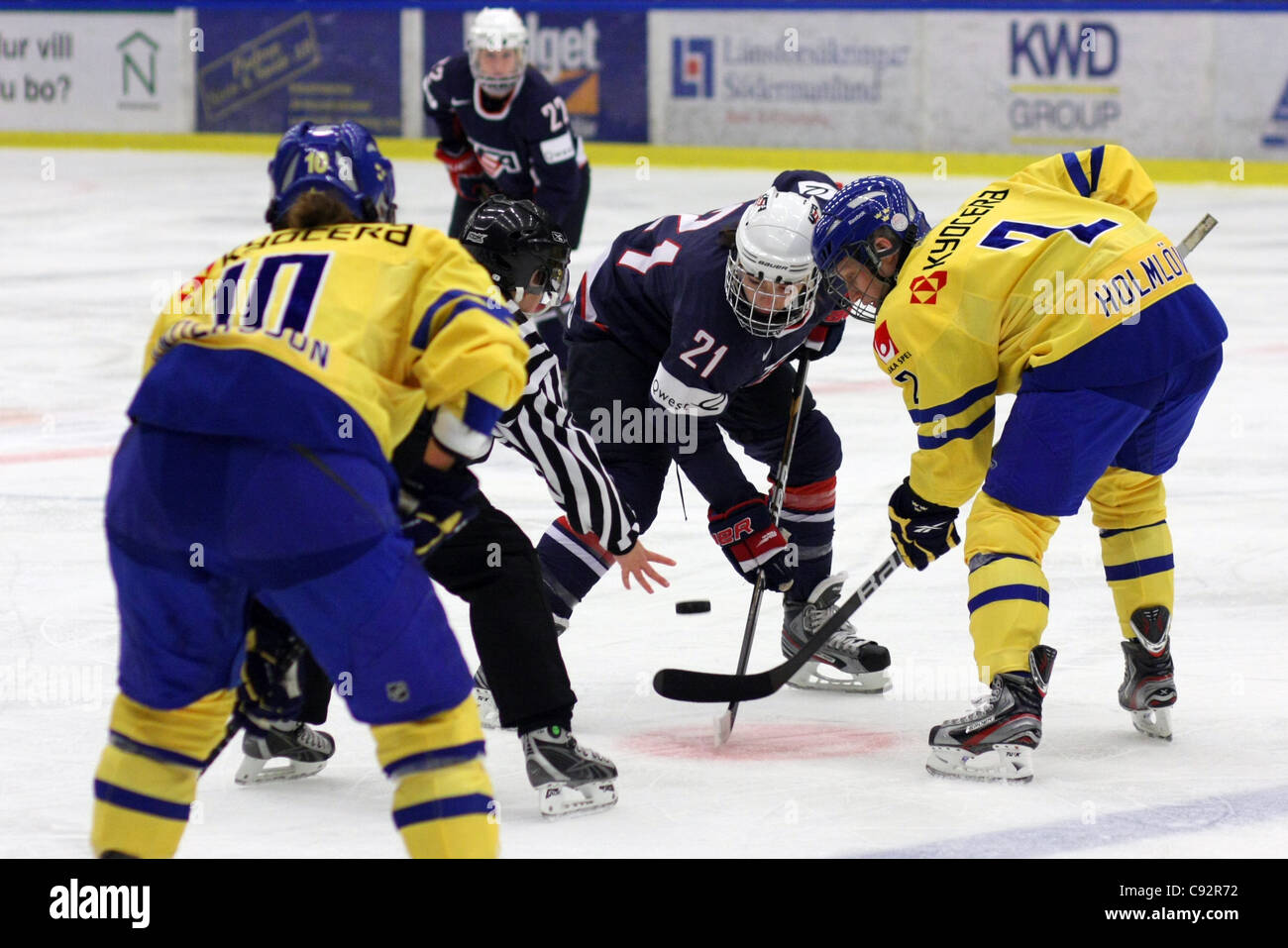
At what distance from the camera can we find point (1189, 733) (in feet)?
11.0

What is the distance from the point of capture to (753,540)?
12.0ft

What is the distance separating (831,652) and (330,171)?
5.95ft

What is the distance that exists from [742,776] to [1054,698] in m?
0.75

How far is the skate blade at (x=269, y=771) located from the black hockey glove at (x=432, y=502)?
93cm

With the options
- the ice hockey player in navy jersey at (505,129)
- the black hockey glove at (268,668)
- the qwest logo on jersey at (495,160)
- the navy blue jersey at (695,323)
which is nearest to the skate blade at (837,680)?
the navy blue jersey at (695,323)

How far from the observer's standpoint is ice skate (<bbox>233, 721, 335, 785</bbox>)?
Answer: 10.1ft

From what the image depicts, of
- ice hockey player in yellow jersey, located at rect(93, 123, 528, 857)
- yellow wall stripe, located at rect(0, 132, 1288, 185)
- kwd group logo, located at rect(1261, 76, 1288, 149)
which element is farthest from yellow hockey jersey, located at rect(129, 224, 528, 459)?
kwd group logo, located at rect(1261, 76, 1288, 149)

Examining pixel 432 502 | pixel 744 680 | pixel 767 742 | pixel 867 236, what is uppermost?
pixel 867 236

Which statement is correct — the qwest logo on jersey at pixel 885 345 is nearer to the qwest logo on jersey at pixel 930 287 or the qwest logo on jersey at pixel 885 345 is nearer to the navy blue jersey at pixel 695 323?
the qwest logo on jersey at pixel 930 287

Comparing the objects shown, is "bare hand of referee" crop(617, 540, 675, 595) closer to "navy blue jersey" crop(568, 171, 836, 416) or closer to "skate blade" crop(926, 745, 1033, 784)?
"navy blue jersey" crop(568, 171, 836, 416)

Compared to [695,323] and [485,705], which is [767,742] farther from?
[695,323]

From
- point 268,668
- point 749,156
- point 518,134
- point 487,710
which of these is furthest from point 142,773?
point 749,156
